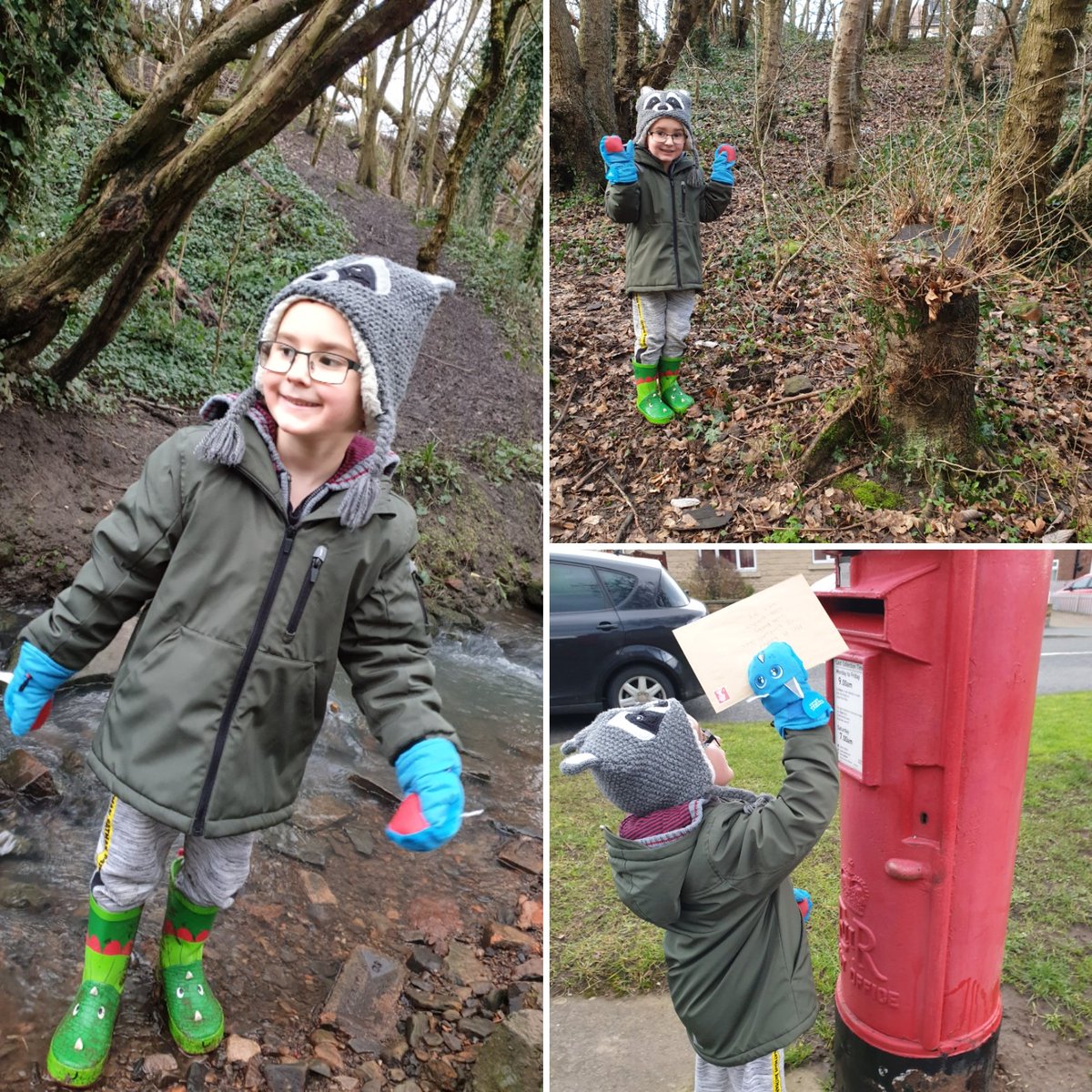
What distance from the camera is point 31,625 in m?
2.02

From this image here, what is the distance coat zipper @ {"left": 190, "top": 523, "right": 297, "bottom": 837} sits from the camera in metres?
1.96

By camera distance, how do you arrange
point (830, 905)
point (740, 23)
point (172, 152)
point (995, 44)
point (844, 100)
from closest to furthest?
point (830, 905) → point (172, 152) → point (844, 100) → point (995, 44) → point (740, 23)

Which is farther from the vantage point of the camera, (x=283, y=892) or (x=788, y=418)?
Result: (x=788, y=418)

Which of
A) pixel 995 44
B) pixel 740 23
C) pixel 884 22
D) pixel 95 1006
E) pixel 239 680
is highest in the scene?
pixel 884 22

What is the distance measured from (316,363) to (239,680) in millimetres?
744

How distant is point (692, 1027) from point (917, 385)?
8.80ft

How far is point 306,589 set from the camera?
1.99 metres

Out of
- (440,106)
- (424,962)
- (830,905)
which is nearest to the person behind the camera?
(424,962)

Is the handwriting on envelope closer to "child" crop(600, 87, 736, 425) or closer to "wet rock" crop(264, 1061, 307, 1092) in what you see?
"wet rock" crop(264, 1061, 307, 1092)

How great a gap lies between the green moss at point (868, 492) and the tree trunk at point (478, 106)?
7.75 m

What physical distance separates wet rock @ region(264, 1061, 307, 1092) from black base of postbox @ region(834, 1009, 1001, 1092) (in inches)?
60.0

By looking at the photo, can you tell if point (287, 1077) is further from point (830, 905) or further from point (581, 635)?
point (581, 635)

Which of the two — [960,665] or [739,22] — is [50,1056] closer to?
[960,665]

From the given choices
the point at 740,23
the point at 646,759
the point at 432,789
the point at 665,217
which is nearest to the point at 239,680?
the point at 432,789
